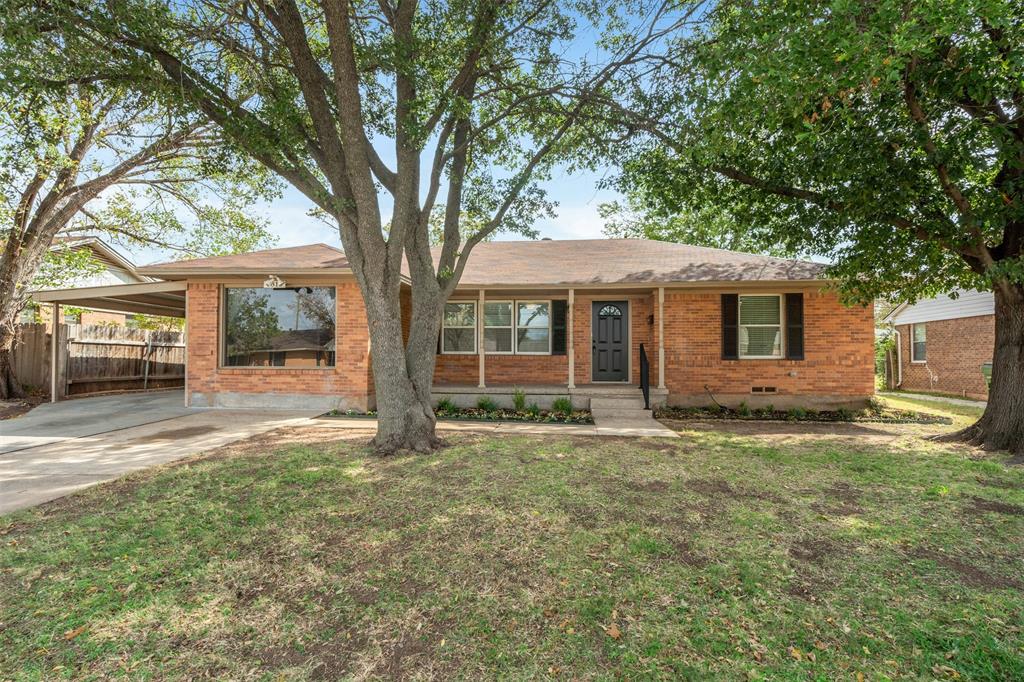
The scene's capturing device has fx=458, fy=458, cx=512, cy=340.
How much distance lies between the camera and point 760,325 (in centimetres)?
1067

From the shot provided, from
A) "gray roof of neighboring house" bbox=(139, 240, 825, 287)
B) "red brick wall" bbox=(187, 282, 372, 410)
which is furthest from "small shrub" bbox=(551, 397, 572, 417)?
"red brick wall" bbox=(187, 282, 372, 410)

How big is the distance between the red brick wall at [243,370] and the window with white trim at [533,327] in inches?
151

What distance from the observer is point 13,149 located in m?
6.92

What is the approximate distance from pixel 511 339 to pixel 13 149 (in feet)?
30.9

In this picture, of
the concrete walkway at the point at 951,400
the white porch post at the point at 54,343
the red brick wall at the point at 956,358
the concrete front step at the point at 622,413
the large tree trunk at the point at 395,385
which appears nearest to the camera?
the large tree trunk at the point at 395,385

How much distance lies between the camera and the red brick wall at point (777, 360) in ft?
34.0

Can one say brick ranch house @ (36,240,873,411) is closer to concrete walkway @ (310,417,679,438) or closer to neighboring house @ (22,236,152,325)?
concrete walkway @ (310,417,679,438)

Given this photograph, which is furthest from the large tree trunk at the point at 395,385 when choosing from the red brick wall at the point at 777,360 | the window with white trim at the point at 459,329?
the red brick wall at the point at 777,360

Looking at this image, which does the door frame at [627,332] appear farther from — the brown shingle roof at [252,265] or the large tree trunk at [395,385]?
the large tree trunk at [395,385]

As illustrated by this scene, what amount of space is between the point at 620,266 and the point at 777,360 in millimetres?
4193

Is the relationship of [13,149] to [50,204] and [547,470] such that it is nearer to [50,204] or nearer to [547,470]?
[50,204]

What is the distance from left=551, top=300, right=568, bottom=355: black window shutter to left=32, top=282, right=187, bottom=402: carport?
8.53m

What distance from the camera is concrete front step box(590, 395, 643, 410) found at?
9.80 m

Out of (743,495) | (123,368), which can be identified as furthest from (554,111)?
(123,368)
